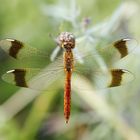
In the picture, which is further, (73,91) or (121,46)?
(73,91)

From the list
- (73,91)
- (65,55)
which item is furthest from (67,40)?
(73,91)

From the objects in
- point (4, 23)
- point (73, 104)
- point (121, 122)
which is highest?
point (4, 23)

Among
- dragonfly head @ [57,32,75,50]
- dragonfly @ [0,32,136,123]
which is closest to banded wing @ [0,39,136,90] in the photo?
dragonfly @ [0,32,136,123]

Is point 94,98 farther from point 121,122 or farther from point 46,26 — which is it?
point 46,26

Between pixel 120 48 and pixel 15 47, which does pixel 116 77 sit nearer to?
pixel 120 48

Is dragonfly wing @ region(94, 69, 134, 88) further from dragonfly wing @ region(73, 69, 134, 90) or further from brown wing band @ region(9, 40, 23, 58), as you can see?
brown wing band @ region(9, 40, 23, 58)

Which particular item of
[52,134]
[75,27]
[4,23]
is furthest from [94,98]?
[4,23]

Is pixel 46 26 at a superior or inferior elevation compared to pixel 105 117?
superior
